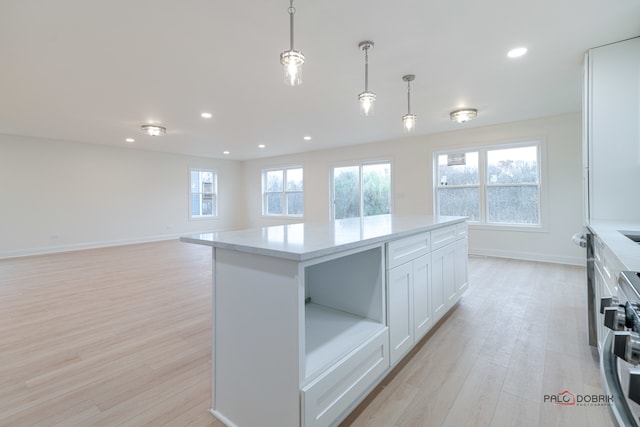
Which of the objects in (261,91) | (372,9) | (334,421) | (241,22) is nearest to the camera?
(334,421)

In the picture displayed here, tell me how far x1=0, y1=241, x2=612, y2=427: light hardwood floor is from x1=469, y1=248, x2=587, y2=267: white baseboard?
4.40 feet

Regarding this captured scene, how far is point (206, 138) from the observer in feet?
20.5

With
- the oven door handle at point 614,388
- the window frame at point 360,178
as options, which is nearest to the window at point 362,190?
the window frame at point 360,178

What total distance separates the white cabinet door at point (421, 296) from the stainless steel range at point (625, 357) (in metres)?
1.17

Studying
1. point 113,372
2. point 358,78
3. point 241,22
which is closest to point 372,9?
point 241,22

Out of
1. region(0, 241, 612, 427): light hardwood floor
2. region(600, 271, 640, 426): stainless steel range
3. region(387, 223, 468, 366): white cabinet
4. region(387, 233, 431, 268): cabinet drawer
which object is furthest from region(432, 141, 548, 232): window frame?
region(600, 271, 640, 426): stainless steel range

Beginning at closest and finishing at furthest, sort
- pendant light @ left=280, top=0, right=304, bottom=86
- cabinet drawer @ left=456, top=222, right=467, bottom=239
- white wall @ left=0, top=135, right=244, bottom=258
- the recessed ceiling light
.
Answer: pendant light @ left=280, top=0, right=304, bottom=86
the recessed ceiling light
cabinet drawer @ left=456, top=222, right=467, bottom=239
white wall @ left=0, top=135, right=244, bottom=258

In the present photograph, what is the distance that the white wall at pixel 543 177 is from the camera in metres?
4.68

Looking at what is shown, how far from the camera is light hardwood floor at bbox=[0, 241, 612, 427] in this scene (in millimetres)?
1515

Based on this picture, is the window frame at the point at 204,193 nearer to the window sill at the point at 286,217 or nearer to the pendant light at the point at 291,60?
the window sill at the point at 286,217

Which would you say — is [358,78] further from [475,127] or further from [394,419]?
[475,127]

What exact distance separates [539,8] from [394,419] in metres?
2.85

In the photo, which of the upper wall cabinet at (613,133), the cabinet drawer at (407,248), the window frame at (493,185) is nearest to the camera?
the cabinet drawer at (407,248)

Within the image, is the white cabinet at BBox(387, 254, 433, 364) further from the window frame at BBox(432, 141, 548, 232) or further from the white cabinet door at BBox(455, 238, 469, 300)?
the window frame at BBox(432, 141, 548, 232)
